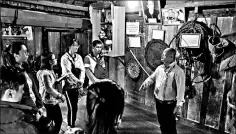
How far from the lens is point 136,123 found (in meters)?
5.59

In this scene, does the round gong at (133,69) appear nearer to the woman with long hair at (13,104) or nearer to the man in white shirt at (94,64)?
the man in white shirt at (94,64)

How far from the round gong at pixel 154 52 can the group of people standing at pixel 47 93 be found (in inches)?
68.0

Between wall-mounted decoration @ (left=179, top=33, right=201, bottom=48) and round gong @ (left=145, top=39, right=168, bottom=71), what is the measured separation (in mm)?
679

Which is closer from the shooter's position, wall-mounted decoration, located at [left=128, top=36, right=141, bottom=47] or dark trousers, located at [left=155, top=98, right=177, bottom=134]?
dark trousers, located at [left=155, top=98, right=177, bottom=134]

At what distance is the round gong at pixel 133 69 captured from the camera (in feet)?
22.4

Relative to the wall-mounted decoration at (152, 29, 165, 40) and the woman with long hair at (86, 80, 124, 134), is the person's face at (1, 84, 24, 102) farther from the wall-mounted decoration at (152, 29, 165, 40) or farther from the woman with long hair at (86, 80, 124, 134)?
the wall-mounted decoration at (152, 29, 165, 40)

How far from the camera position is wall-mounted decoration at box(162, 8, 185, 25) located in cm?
527

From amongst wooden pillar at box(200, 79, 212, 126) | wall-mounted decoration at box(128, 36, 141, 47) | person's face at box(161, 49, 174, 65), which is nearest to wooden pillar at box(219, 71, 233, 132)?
wooden pillar at box(200, 79, 212, 126)

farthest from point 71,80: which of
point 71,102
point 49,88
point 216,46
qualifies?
point 216,46

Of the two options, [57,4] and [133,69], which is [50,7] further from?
[133,69]

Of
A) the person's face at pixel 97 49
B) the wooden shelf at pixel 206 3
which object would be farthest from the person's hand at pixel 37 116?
the wooden shelf at pixel 206 3

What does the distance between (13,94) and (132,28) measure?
450 cm

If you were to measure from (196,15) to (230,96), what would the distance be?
7.40ft

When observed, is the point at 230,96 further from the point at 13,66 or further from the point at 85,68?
the point at 13,66
